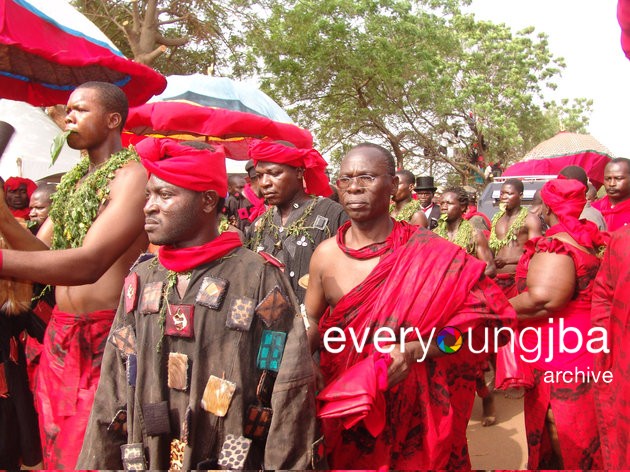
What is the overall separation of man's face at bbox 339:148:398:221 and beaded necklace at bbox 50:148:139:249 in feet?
3.61

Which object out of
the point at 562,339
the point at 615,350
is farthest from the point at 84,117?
the point at 562,339

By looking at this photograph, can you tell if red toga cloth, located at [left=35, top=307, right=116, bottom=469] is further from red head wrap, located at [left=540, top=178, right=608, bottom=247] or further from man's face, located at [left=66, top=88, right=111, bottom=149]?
red head wrap, located at [left=540, top=178, right=608, bottom=247]

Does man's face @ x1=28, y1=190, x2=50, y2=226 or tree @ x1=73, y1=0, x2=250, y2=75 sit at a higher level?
tree @ x1=73, y1=0, x2=250, y2=75

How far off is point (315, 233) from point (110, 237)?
1.91 metres

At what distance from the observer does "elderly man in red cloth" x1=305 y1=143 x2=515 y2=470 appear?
296 centimetres

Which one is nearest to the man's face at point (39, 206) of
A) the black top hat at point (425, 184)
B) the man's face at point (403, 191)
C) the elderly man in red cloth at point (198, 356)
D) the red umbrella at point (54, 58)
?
the red umbrella at point (54, 58)

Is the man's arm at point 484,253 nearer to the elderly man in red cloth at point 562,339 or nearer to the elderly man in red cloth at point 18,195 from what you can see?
the elderly man in red cloth at point 562,339

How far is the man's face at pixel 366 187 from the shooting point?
3184 mm

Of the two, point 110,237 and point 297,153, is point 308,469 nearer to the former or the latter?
point 110,237


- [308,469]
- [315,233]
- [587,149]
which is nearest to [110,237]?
[308,469]

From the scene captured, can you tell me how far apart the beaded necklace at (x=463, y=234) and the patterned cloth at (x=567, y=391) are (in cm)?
299

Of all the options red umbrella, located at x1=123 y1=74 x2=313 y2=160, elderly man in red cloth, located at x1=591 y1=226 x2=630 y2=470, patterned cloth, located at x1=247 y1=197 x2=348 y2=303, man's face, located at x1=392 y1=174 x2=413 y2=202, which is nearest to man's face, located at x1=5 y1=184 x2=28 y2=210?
red umbrella, located at x1=123 y1=74 x2=313 y2=160

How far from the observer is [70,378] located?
3.06 meters

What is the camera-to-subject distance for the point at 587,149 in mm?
12852
